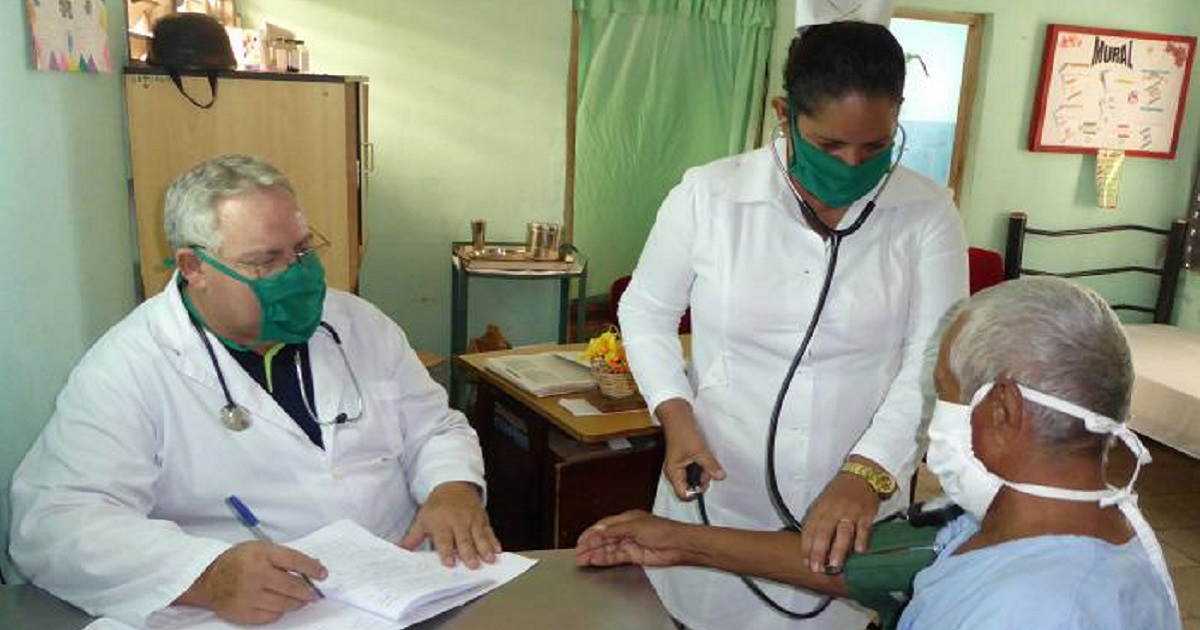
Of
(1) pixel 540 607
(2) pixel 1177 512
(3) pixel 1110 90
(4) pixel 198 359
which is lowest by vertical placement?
(2) pixel 1177 512

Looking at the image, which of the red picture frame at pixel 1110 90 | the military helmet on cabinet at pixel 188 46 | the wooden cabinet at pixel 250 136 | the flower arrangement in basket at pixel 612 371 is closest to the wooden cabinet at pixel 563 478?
the flower arrangement in basket at pixel 612 371

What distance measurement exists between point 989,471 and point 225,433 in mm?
1086

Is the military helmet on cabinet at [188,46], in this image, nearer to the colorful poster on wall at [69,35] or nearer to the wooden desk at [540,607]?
the colorful poster on wall at [69,35]

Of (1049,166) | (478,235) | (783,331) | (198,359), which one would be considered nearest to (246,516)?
(198,359)

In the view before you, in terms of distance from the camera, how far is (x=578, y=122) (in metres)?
4.38

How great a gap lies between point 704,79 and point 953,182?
1517 mm

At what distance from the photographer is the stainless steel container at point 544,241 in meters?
4.05

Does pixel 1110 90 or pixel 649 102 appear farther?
pixel 1110 90

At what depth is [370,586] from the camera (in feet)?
3.88

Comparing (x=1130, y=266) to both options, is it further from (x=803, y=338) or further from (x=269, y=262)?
(x=269, y=262)

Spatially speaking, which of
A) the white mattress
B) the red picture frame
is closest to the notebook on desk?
the white mattress

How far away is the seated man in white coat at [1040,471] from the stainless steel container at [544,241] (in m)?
3.10

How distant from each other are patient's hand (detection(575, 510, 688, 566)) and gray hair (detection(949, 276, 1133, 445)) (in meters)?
0.59

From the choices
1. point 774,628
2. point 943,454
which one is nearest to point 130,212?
point 774,628
